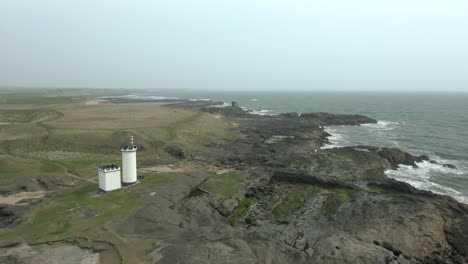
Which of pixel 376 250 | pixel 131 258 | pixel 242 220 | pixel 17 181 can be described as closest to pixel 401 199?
pixel 376 250

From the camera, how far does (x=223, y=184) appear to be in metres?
27.7

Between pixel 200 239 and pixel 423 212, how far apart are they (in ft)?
55.5

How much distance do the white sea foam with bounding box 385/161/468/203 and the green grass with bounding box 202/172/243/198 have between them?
779 inches

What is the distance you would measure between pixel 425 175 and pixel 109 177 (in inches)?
1413

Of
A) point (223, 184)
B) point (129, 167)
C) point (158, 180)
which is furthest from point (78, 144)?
point (223, 184)

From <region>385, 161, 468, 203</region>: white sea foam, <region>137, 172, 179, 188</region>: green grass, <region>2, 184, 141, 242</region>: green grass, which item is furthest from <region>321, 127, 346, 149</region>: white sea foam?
<region>2, 184, 141, 242</region>: green grass

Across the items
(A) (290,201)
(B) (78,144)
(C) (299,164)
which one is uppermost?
(B) (78,144)

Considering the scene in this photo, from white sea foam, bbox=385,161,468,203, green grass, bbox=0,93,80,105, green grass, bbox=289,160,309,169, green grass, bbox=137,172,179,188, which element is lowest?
white sea foam, bbox=385,161,468,203

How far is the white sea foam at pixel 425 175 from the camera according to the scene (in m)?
31.8

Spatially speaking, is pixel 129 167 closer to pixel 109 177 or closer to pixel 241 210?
pixel 109 177

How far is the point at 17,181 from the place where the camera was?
26.3 meters

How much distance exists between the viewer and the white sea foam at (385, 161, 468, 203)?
31.8 m

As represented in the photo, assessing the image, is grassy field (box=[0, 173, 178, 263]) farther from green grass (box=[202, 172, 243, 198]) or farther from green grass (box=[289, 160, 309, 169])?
green grass (box=[289, 160, 309, 169])

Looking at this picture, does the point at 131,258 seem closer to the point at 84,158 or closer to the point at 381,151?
the point at 84,158
